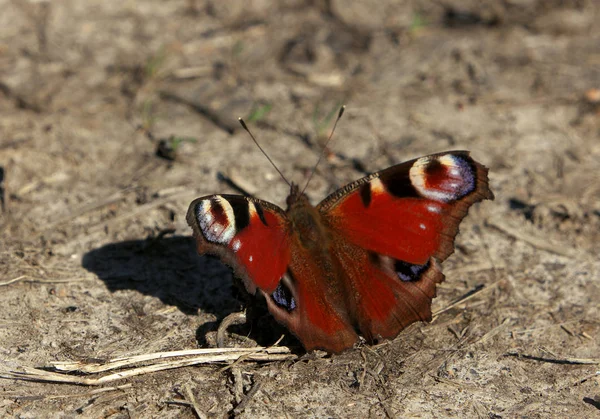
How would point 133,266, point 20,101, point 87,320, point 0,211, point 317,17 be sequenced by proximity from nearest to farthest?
point 87,320 → point 133,266 → point 0,211 → point 20,101 → point 317,17

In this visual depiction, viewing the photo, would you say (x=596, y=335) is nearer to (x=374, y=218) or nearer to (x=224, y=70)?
(x=374, y=218)

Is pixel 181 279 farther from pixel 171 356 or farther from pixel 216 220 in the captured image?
pixel 216 220

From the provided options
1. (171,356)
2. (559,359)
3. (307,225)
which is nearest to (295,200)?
(307,225)

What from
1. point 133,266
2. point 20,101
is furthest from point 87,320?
point 20,101

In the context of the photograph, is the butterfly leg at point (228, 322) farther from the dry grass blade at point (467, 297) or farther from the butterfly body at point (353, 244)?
the dry grass blade at point (467, 297)

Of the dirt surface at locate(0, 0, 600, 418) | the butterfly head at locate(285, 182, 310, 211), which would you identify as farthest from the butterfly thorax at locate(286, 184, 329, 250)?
the dirt surface at locate(0, 0, 600, 418)
